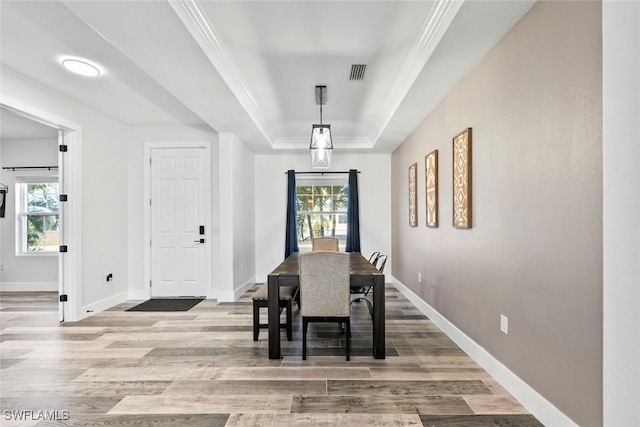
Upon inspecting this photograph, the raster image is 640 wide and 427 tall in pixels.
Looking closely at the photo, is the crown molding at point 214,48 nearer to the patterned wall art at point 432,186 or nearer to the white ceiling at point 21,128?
the patterned wall art at point 432,186

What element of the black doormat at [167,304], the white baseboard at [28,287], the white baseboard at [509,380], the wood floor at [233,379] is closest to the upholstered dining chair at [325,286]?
the wood floor at [233,379]

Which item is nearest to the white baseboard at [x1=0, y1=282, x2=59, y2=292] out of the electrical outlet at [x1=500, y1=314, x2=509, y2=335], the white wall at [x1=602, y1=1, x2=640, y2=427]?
the electrical outlet at [x1=500, y1=314, x2=509, y2=335]

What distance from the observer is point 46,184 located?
19.2ft

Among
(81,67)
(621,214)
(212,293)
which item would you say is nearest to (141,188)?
(212,293)

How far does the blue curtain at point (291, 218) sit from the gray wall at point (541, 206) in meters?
3.63

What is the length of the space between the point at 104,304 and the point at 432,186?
14.8 feet

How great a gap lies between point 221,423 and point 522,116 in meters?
2.65

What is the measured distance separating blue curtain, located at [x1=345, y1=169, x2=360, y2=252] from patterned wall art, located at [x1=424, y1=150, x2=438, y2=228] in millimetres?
2320

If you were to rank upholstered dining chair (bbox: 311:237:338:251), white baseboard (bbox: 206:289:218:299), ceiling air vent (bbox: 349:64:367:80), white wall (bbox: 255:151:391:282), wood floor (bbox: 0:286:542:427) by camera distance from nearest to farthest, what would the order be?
wood floor (bbox: 0:286:542:427)
ceiling air vent (bbox: 349:64:367:80)
white baseboard (bbox: 206:289:218:299)
upholstered dining chair (bbox: 311:237:338:251)
white wall (bbox: 255:151:391:282)

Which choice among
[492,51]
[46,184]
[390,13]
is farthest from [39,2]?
[46,184]

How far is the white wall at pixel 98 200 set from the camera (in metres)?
3.88

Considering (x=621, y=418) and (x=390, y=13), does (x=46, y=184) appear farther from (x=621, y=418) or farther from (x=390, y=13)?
(x=621, y=418)

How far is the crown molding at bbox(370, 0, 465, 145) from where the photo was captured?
7.03 ft

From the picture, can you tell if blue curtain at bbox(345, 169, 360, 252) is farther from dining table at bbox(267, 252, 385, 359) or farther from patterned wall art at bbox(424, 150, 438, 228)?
dining table at bbox(267, 252, 385, 359)
